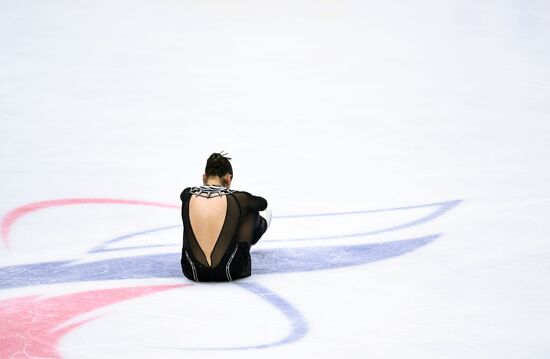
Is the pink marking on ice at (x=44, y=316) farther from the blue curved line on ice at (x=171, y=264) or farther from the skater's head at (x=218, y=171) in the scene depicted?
the skater's head at (x=218, y=171)

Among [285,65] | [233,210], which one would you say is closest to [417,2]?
[285,65]

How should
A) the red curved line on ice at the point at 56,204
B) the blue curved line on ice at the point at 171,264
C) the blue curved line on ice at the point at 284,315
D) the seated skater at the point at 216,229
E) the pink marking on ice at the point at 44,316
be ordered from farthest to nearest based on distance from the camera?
the red curved line on ice at the point at 56,204, the blue curved line on ice at the point at 171,264, the seated skater at the point at 216,229, the blue curved line on ice at the point at 284,315, the pink marking on ice at the point at 44,316

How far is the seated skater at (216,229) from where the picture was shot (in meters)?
5.44

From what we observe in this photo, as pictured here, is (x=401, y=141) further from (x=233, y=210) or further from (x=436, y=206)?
(x=233, y=210)

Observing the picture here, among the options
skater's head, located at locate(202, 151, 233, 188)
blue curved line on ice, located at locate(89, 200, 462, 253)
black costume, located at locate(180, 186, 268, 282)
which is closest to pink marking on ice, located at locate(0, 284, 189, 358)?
black costume, located at locate(180, 186, 268, 282)

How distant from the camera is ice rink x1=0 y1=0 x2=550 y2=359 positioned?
15.8 ft

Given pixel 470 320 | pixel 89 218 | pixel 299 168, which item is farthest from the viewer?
pixel 299 168

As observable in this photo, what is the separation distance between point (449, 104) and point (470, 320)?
17.6 ft

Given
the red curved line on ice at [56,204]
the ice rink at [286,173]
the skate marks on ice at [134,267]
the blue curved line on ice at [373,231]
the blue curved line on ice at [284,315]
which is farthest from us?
the red curved line on ice at [56,204]

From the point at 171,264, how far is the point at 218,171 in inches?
28.0

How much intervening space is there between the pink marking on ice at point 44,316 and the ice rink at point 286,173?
17 millimetres

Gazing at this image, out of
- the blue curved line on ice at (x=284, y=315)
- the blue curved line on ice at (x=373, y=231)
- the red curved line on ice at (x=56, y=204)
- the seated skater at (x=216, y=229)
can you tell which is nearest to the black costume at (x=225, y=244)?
the seated skater at (x=216, y=229)

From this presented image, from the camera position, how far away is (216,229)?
17.8ft

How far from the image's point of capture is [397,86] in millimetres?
10484
